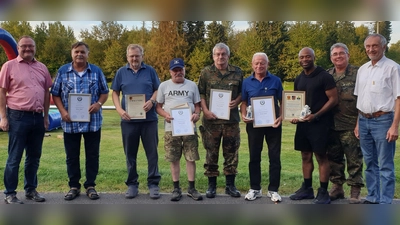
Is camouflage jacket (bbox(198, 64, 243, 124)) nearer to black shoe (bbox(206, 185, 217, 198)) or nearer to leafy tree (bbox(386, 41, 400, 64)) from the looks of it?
black shoe (bbox(206, 185, 217, 198))

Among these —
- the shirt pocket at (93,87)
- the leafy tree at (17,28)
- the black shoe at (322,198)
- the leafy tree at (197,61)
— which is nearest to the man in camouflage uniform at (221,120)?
the black shoe at (322,198)

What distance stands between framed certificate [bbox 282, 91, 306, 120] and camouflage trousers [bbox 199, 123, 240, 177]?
707 mm

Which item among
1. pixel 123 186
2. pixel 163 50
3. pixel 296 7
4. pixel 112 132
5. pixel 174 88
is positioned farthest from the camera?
pixel 163 50

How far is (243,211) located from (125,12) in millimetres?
2645

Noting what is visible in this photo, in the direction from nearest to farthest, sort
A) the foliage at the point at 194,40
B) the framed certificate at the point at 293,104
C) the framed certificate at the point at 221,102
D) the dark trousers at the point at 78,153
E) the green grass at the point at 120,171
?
1. the framed certificate at the point at 293,104
2. the framed certificate at the point at 221,102
3. the dark trousers at the point at 78,153
4. the green grass at the point at 120,171
5. the foliage at the point at 194,40

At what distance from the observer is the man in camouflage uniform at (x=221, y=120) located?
16.6 ft

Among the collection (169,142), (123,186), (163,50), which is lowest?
(123,186)

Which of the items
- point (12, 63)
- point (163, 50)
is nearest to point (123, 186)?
point (12, 63)

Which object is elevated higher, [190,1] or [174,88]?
[190,1]

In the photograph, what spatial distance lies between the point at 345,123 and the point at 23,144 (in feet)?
13.1

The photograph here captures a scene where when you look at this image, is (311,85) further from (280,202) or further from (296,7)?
(296,7)

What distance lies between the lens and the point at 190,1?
102 inches

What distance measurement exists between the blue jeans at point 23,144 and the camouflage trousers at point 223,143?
6.87ft

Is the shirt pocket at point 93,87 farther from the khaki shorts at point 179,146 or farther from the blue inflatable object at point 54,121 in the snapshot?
the blue inflatable object at point 54,121
